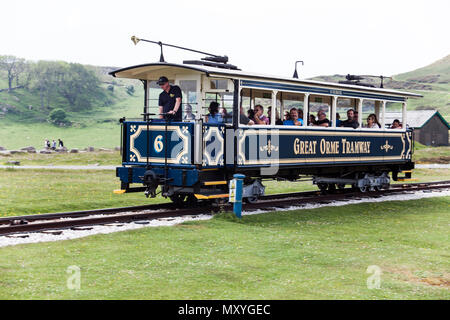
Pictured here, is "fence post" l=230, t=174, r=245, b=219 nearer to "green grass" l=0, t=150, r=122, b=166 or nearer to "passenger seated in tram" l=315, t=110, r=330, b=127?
"passenger seated in tram" l=315, t=110, r=330, b=127

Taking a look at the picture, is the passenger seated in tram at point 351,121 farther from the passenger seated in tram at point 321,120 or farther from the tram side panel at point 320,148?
the passenger seated in tram at point 321,120

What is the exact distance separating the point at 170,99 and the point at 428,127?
71618mm

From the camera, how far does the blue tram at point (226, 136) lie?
43.7 feet

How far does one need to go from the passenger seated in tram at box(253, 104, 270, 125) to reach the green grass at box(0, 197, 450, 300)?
297 cm

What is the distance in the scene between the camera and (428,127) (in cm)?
7919

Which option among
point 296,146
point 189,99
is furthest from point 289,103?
point 189,99

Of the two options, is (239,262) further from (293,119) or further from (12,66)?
(12,66)

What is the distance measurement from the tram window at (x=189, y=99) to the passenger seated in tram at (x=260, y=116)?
5.65ft

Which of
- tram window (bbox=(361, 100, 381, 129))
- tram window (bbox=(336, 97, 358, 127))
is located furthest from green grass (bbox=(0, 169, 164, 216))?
tram window (bbox=(361, 100, 381, 129))

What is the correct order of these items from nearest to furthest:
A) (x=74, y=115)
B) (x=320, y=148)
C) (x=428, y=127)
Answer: (x=320, y=148) → (x=428, y=127) → (x=74, y=115)

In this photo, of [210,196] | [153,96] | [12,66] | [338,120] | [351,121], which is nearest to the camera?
[210,196]

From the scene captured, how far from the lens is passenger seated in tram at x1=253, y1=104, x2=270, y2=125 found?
14570 millimetres

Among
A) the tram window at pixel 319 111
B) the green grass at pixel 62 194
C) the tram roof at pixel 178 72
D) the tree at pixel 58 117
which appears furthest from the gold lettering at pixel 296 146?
the tree at pixel 58 117
